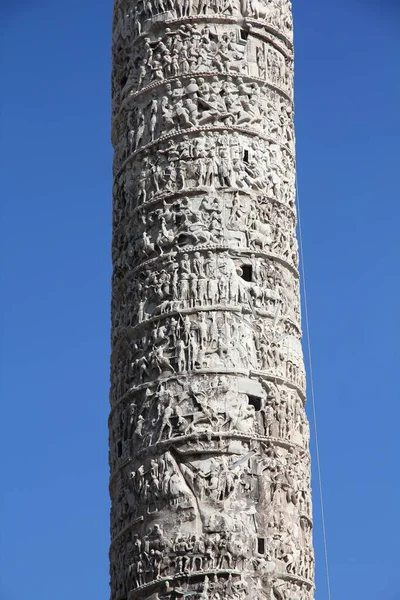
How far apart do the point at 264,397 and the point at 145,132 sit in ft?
6.29

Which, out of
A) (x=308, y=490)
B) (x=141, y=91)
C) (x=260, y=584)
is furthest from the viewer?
(x=141, y=91)

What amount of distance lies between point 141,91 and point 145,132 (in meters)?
0.31

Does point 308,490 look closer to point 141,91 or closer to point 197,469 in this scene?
point 197,469

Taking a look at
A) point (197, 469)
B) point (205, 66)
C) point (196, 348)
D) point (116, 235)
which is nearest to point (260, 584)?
point (197, 469)

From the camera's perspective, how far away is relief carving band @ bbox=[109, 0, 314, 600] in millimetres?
9555

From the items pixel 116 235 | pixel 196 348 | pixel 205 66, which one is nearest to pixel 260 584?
pixel 196 348

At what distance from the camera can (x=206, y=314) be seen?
392 inches

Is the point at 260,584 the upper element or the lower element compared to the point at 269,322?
lower

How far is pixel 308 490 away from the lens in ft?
33.0

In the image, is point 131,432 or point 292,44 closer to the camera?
point 131,432

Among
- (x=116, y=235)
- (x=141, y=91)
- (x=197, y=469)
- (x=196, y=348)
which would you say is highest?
(x=141, y=91)

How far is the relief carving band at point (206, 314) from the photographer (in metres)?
9.55

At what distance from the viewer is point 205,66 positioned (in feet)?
34.7

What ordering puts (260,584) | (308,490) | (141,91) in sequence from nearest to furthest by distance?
(260,584), (308,490), (141,91)
